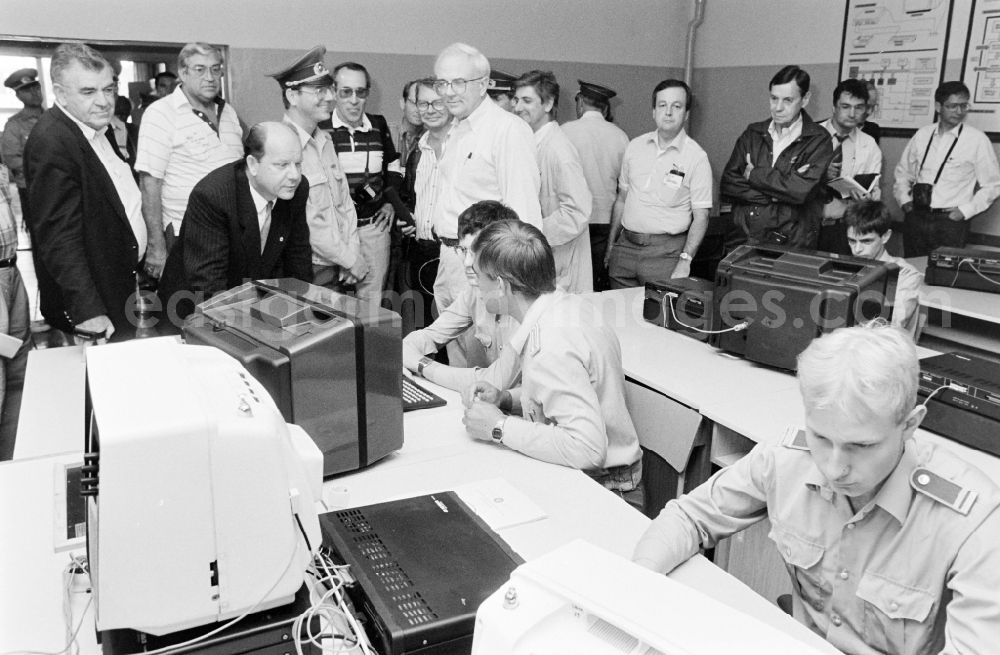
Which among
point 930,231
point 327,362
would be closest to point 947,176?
point 930,231

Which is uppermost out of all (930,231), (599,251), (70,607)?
(930,231)

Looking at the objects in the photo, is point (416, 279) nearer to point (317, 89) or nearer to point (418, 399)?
point (317, 89)

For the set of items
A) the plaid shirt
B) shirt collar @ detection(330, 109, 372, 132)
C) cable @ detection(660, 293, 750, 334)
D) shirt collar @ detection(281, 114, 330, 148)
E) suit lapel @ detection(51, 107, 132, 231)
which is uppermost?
shirt collar @ detection(330, 109, 372, 132)

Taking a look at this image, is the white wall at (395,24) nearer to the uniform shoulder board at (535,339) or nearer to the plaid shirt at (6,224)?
the plaid shirt at (6,224)

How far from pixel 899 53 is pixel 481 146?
130 inches

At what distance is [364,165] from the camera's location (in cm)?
416

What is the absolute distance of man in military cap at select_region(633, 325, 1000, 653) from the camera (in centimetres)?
113

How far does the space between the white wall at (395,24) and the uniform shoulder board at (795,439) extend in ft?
13.6

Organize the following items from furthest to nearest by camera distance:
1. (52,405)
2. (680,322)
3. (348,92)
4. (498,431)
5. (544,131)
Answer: (348,92), (544,131), (680,322), (52,405), (498,431)

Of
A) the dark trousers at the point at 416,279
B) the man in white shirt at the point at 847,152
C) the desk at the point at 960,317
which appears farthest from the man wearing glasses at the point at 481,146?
the man in white shirt at the point at 847,152

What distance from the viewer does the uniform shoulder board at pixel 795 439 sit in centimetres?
136

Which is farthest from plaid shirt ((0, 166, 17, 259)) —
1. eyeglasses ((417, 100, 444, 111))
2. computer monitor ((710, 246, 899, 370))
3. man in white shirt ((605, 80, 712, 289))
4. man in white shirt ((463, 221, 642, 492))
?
man in white shirt ((605, 80, 712, 289))

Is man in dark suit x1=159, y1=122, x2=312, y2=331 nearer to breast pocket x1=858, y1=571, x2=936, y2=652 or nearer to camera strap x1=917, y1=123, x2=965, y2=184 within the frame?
breast pocket x1=858, y1=571, x2=936, y2=652

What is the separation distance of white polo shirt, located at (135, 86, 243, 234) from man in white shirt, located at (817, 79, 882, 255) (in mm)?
3276
